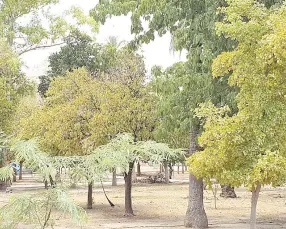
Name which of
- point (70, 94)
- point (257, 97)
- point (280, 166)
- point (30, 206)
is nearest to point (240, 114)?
point (257, 97)

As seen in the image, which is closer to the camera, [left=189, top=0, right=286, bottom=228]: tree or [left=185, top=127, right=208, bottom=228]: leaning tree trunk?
[left=189, top=0, right=286, bottom=228]: tree

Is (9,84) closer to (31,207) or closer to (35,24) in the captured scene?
(35,24)

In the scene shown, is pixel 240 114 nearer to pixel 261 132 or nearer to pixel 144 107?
pixel 261 132

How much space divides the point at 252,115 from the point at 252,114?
1.4 inches

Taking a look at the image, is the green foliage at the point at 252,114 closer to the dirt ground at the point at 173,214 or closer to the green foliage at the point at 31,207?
the green foliage at the point at 31,207

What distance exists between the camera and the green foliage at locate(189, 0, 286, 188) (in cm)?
1322

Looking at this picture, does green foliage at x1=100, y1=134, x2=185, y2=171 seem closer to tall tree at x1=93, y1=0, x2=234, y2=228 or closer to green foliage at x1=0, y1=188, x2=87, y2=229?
tall tree at x1=93, y1=0, x2=234, y2=228

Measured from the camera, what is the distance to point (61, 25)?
4131 centimetres

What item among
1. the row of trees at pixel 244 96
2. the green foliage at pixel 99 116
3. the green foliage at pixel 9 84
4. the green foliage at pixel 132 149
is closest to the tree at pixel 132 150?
the green foliage at pixel 132 149

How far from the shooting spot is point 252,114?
13711 mm

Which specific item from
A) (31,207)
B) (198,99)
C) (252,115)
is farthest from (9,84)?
(252,115)

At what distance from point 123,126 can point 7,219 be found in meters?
11.7

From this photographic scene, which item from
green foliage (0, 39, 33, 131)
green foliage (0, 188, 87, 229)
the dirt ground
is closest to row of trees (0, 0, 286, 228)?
green foliage (0, 39, 33, 131)

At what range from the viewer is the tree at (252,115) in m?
13.2
